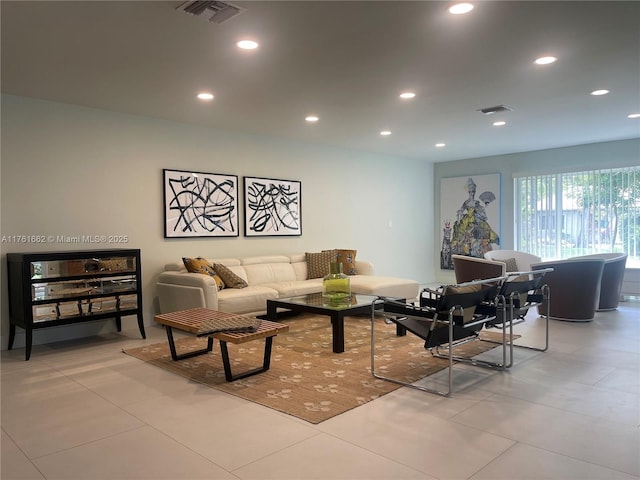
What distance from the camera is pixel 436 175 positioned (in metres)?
10.1

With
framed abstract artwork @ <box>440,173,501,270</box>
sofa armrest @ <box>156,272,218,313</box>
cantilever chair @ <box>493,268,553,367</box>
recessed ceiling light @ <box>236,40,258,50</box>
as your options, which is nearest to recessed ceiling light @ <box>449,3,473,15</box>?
recessed ceiling light @ <box>236,40,258,50</box>

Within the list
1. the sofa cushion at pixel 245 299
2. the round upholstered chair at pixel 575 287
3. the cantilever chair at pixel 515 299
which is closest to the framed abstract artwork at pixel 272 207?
the sofa cushion at pixel 245 299

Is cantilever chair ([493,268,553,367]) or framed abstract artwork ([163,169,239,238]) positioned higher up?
framed abstract artwork ([163,169,239,238])

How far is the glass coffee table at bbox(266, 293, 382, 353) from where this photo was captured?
14.9ft

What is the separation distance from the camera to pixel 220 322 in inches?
151

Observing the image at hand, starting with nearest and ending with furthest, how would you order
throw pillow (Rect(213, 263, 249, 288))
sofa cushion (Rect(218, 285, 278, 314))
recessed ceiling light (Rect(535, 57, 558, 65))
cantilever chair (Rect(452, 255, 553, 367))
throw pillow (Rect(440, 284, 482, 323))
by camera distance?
throw pillow (Rect(440, 284, 482, 323))
recessed ceiling light (Rect(535, 57, 558, 65))
cantilever chair (Rect(452, 255, 553, 367))
sofa cushion (Rect(218, 285, 278, 314))
throw pillow (Rect(213, 263, 249, 288))

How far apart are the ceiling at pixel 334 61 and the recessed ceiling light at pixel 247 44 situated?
62mm

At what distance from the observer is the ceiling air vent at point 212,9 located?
113 inches

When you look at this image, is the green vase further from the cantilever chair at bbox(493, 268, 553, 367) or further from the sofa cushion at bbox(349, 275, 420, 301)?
the cantilever chair at bbox(493, 268, 553, 367)

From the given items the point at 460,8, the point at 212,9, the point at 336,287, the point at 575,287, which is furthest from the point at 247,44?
the point at 575,287

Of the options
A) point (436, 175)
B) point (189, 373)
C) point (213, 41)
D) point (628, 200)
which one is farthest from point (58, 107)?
point (628, 200)

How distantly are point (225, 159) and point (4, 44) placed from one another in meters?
3.26

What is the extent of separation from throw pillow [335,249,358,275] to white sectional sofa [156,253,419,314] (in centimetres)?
14

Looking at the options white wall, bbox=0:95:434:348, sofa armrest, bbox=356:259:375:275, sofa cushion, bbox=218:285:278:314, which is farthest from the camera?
sofa armrest, bbox=356:259:375:275
